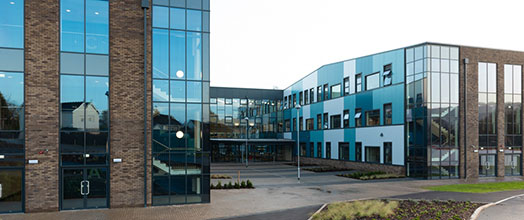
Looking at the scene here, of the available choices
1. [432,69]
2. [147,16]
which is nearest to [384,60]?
[432,69]

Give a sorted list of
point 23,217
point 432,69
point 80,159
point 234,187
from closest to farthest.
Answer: point 23,217
point 80,159
point 234,187
point 432,69

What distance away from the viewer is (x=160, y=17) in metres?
17.3

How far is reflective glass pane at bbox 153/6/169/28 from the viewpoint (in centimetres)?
1725

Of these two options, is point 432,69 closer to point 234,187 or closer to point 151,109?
point 234,187

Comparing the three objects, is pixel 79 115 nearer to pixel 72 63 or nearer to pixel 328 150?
pixel 72 63

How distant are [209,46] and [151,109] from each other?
4050 mm

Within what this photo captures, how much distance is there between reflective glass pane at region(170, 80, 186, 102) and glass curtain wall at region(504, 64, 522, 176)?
27.4 meters

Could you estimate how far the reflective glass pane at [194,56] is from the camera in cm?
1759

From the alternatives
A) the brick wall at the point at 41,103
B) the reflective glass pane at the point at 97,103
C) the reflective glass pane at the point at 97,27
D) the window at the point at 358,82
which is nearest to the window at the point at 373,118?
the window at the point at 358,82

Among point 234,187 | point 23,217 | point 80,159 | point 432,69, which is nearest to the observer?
point 23,217

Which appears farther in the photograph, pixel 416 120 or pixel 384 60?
pixel 384 60

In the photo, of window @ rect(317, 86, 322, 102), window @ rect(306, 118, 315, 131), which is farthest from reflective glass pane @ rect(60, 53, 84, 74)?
window @ rect(306, 118, 315, 131)

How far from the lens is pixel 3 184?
605 inches

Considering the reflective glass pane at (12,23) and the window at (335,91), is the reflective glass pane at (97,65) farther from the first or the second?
the window at (335,91)
